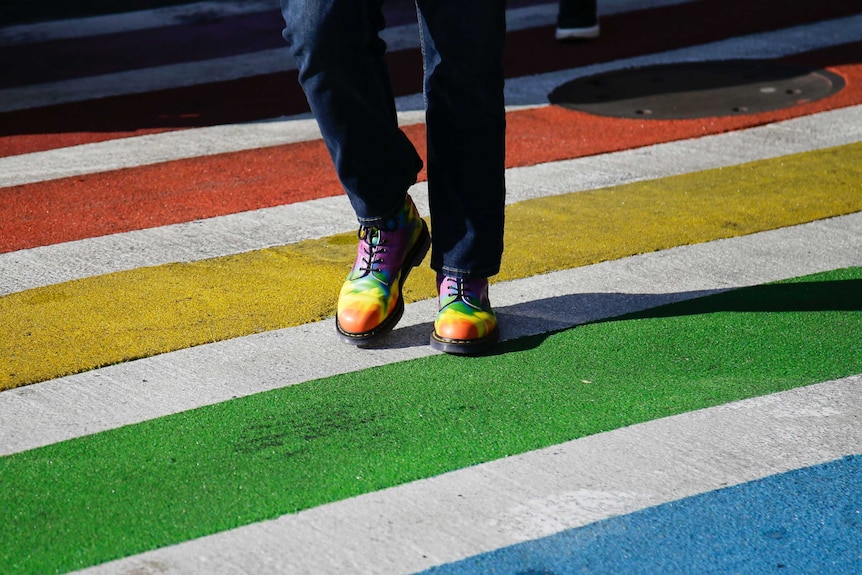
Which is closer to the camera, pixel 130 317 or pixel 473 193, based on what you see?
pixel 473 193

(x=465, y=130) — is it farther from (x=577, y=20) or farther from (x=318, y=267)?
(x=577, y=20)

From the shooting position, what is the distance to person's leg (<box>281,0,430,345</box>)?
290 cm

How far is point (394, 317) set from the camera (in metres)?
3.20

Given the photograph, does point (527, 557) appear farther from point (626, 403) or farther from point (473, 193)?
point (473, 193)

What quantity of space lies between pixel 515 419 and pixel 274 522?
651 mm

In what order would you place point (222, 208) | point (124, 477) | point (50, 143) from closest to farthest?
point (124, 477), point (222, 208), point (50, 143)

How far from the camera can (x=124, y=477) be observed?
2447 mm

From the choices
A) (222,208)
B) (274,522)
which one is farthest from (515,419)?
(222,208)

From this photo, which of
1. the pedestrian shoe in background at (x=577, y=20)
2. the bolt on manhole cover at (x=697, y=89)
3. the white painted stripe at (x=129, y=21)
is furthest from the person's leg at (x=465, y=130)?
the white painted stripe at (x=129, y=21)

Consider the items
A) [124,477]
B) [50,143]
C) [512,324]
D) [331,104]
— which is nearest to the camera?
[124,477]

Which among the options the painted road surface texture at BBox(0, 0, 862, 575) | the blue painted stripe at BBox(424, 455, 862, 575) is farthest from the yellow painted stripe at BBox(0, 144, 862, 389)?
the blue painted stripe at BBox(424, 455, 862, 575)

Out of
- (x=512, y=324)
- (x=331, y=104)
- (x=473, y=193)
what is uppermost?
(x=331, y=104)

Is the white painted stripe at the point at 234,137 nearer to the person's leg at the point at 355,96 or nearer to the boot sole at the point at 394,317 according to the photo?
the boot sole at the point at 394,317

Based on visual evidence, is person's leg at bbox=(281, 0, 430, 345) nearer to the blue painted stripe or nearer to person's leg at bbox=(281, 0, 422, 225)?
person's leg at bbox=(281, 0, 422, 225)
